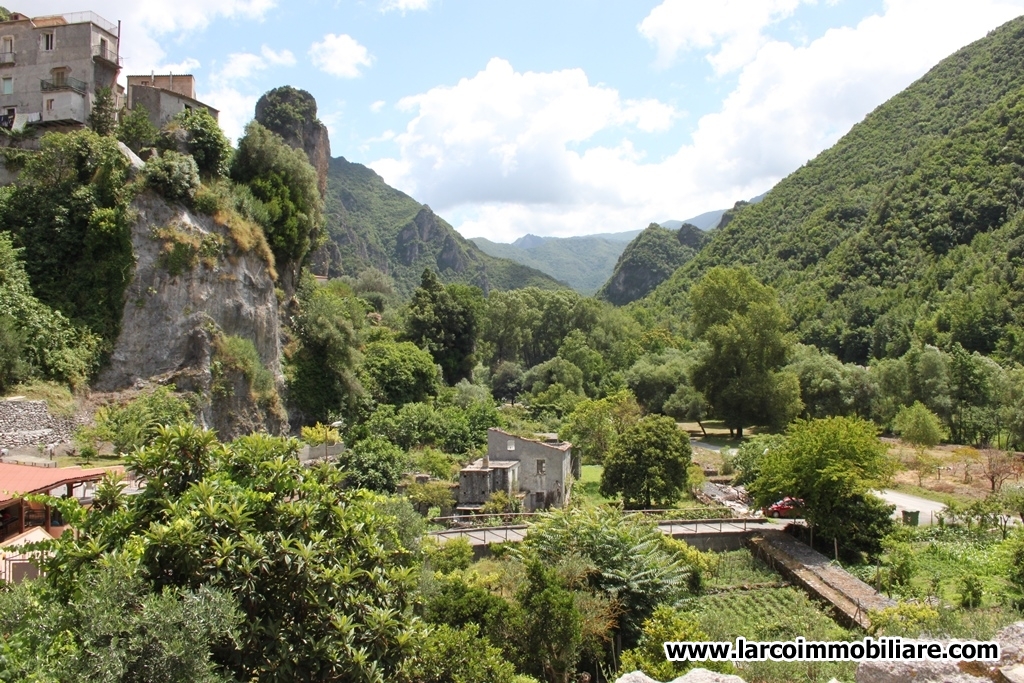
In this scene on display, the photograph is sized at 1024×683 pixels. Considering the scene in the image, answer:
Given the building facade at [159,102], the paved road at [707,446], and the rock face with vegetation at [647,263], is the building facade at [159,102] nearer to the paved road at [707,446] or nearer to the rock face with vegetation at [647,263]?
the paved road at [707,446]

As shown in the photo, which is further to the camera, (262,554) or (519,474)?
(519,474)

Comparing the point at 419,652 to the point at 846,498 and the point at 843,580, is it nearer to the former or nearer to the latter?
the point at 843,580

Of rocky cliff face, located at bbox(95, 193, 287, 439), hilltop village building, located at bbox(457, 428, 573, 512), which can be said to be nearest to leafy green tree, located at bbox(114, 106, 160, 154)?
rocky cliff face, located at bbox(95, 193, 287, 439)

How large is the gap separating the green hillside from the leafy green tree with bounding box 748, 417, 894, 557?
104 metres

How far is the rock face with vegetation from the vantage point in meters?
136

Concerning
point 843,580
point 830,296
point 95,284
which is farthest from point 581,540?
point 830,296

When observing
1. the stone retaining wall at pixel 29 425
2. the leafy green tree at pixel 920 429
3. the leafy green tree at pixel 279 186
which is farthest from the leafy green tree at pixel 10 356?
the leafy green tree at pixel 920 429

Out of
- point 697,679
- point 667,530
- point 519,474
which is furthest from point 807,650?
point 519,474

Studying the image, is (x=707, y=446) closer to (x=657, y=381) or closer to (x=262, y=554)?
(x=657, y=381)

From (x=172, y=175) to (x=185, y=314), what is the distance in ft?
17.3

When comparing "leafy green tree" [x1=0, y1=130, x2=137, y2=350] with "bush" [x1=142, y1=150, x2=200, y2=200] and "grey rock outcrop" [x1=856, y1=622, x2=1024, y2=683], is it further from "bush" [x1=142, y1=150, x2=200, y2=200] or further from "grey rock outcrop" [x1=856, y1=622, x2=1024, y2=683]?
"grey rock outcrop" [x1=856, y1=622, x2=1024, y2=683]

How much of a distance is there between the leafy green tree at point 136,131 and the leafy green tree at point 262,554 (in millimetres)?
24731

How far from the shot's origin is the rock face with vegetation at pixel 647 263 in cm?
13650

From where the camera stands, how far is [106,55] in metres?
28.9
